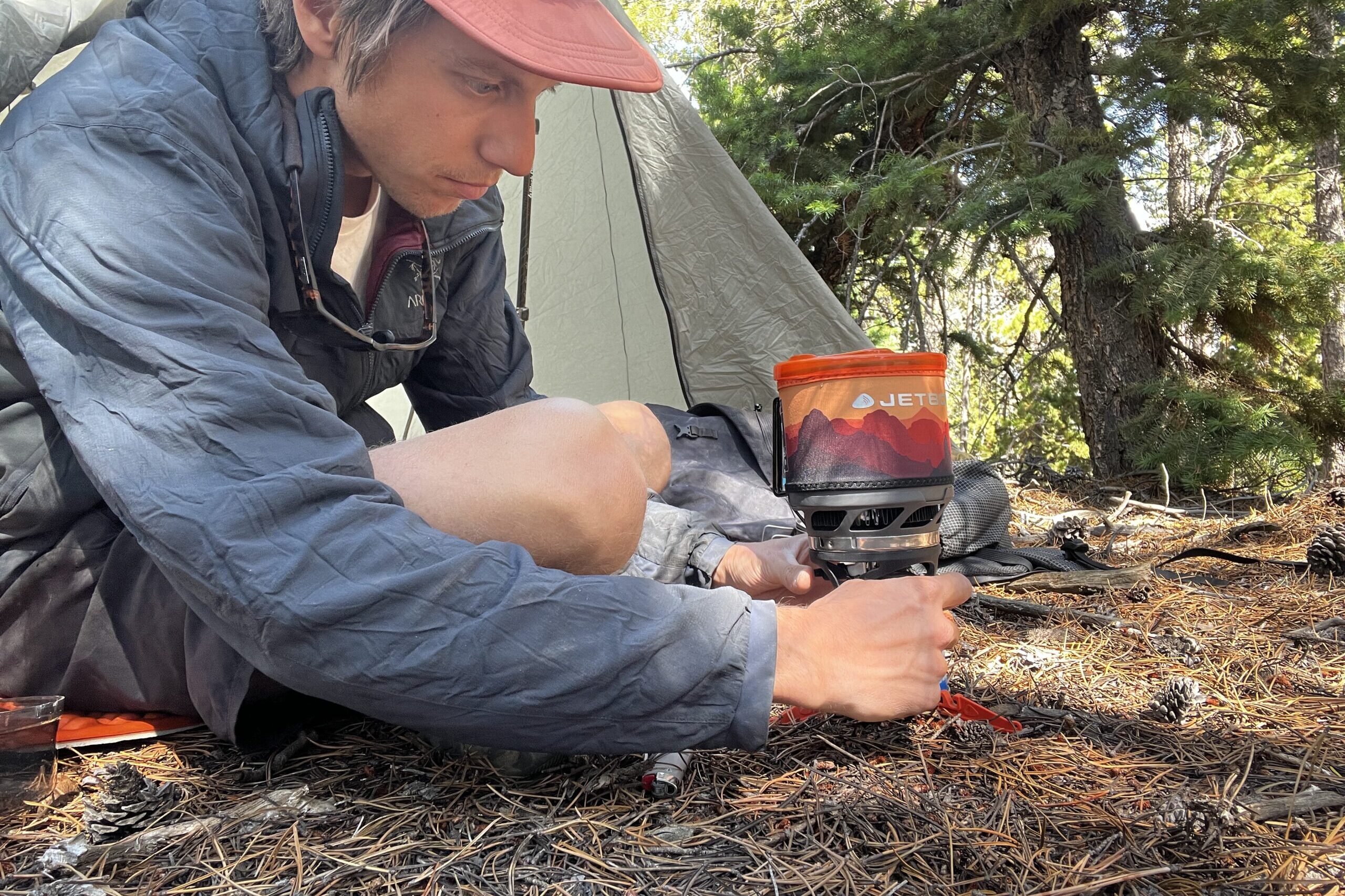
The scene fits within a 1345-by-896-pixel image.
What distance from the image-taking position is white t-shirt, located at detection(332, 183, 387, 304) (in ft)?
4.66

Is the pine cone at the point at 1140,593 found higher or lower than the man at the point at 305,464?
lower

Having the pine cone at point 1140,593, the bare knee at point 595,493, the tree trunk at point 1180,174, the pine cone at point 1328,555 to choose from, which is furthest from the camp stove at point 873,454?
the tree trunk at point 1180,174

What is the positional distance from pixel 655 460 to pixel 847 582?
659 mm

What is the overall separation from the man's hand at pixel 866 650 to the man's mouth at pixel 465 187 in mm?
714

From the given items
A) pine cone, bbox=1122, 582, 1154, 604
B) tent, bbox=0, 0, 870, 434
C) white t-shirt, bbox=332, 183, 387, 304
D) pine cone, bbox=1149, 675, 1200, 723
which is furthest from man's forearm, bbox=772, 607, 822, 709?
tent, bbox=0, 0, 870, 434

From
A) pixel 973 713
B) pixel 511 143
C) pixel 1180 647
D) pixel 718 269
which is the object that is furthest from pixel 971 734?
pixel 718 269

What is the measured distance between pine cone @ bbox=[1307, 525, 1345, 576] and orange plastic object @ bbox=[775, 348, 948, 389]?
1367 mm

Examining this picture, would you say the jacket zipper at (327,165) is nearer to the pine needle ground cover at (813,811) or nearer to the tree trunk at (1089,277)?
the pine needle ground cover at (813,811)

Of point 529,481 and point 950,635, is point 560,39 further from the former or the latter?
point 950,635

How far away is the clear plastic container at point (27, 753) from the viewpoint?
101 cm

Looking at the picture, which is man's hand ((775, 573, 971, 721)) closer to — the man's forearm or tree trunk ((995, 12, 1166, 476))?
the man's forearm

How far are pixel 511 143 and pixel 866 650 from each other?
30.0 inches

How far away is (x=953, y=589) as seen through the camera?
1.06 meters

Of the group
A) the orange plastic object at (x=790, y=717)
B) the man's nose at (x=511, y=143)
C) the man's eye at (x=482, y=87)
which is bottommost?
the orange plastic object at (x=790, y=717)
